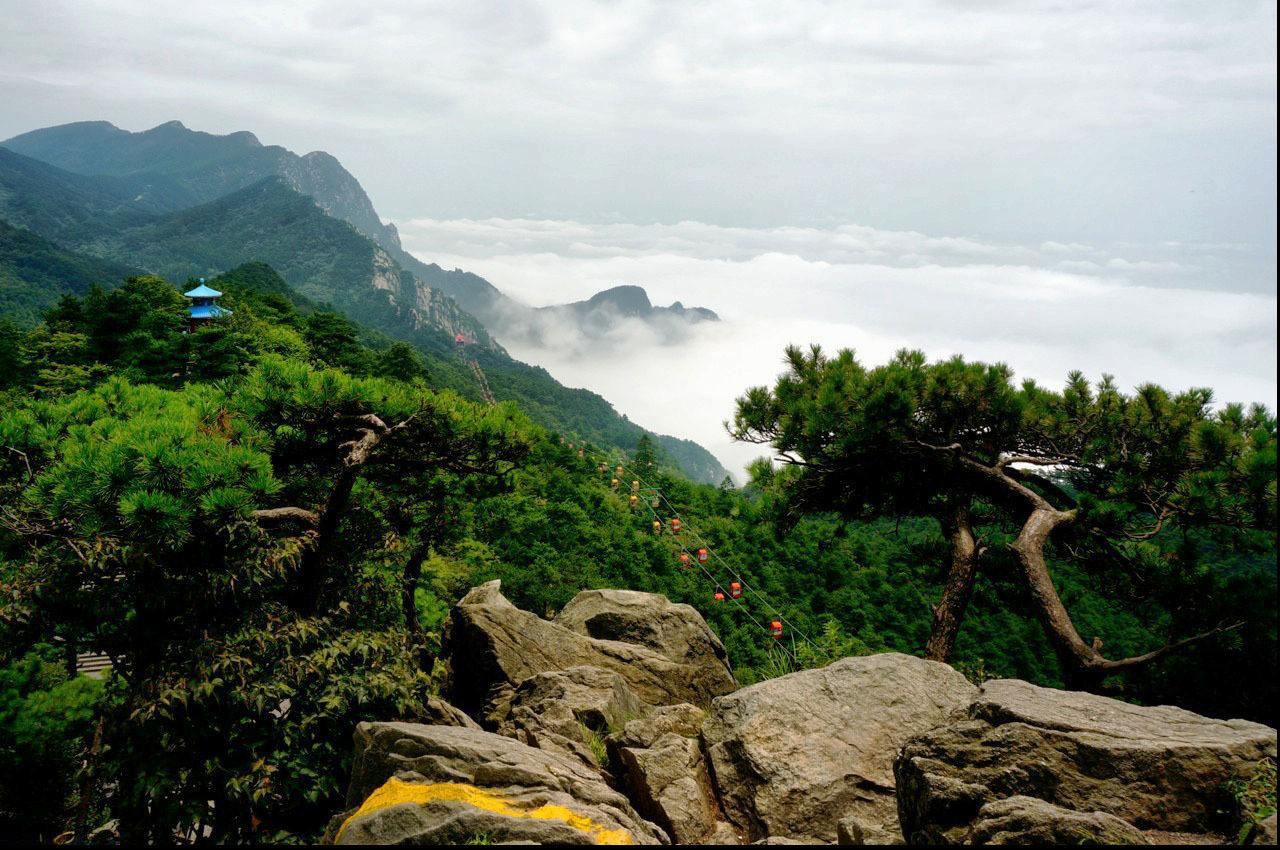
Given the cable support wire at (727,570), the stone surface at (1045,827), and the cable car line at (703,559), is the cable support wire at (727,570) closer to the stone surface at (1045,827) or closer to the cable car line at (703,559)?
the cable car line at (703,559)

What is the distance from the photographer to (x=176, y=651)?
428cm

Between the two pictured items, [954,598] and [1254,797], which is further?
[954,598]

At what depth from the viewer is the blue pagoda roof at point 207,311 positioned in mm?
33719

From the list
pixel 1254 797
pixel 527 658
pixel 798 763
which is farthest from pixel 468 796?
pixel 1254 797

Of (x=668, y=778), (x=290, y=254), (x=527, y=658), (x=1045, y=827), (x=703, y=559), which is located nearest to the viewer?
(x=1045, y=827)

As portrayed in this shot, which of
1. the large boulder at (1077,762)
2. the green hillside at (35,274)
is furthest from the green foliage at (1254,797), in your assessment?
the green hillside at (35,274)

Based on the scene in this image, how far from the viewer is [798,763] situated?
15.5 feet

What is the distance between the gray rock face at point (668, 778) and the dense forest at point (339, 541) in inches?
63.2

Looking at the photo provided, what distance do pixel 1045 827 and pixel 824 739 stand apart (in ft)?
6.45

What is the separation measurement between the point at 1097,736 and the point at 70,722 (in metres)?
11.5

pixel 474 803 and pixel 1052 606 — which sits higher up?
pixel 1052 606

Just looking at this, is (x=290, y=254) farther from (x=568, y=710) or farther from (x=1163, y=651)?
(x=1163, y=651)

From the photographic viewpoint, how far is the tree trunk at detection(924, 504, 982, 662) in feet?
21.4

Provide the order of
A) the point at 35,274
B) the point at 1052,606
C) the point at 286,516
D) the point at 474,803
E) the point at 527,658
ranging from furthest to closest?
the point at 35,274 < the point at 527,658 < the point at 1052,606 < the point at 286,516 < the point at 474,803
